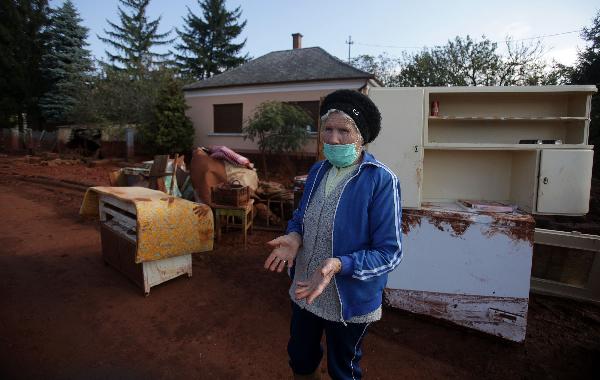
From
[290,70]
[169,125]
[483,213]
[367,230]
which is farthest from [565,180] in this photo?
[169,125]

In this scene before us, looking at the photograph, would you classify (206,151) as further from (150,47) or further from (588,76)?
(150,47)

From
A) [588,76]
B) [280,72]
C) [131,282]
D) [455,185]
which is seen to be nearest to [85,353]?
[131,282]

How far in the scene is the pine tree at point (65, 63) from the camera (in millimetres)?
23797

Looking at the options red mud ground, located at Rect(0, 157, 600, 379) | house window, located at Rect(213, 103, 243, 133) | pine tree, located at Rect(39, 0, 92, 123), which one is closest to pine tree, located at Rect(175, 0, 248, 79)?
pine tree, located at Rect(39, 0, 92, 123)

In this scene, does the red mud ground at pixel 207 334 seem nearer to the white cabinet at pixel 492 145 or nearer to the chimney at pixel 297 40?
the white cabinet at pixel 492 145

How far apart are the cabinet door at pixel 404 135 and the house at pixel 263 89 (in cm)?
916

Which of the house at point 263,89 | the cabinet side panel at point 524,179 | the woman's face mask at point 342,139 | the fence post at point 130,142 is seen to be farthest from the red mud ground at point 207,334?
the fence post at point 130,142

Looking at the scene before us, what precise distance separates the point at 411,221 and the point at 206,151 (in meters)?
5.23

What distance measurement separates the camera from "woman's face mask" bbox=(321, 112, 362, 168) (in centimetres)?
168

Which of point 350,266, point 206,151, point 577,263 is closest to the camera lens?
point 350,266

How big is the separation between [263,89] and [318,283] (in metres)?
13.7

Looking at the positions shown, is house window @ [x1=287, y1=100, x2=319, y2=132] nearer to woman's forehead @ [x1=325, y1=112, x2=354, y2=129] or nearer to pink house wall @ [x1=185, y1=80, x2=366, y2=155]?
pink house wall @ [x1=185, y1=80, x2=366, y2=155]

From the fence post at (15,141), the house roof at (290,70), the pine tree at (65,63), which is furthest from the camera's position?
the pine tree at (65,63)

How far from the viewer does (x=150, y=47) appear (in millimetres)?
34156
